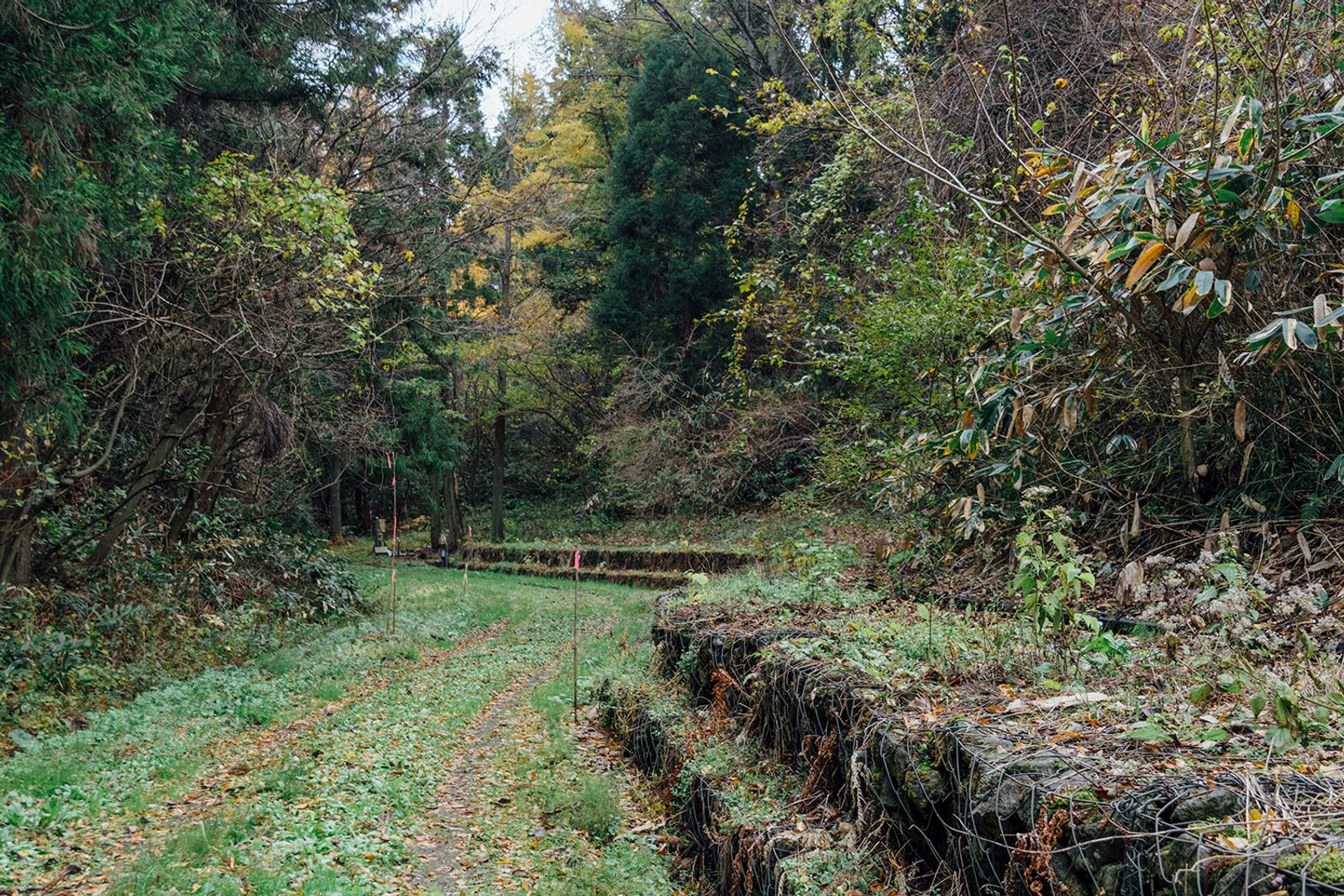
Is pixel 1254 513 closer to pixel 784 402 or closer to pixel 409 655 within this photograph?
pixel 409 655

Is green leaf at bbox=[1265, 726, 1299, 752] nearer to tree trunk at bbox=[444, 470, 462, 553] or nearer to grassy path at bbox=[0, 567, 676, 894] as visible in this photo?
grassy path at bbox=[0, 567, 676, 894]

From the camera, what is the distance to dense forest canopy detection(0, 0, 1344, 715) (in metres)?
5.46

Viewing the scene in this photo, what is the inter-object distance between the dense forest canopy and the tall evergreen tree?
2.56m

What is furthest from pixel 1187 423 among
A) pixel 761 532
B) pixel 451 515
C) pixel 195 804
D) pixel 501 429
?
pixel 451 515

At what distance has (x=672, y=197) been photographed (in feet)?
80.8

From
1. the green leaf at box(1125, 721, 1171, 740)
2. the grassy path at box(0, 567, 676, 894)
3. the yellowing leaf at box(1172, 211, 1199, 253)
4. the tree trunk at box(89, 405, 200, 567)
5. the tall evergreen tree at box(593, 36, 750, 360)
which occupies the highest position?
the tall evergreen tree at box(593, 36, 750, 360)

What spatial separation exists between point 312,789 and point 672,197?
21237 mm

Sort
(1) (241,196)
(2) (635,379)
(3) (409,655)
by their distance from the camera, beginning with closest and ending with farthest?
(1) (241,196)
(3) (409,655)
(2) (635,379)

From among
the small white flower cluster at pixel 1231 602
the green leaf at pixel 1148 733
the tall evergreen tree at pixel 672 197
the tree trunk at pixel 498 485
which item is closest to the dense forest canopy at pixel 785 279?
the small white flower cluster at pixel 1231 602

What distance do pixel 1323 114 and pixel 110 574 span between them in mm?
12066

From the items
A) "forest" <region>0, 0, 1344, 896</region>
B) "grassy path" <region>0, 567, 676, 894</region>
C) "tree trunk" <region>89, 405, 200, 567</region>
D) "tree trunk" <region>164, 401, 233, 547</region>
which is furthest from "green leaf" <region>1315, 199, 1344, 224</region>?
"tree trunk" <region>164, 401, 233, 547</region>

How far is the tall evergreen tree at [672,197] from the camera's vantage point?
24328 mm

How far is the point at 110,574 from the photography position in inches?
401

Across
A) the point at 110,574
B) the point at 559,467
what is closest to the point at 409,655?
the point at 110,574
